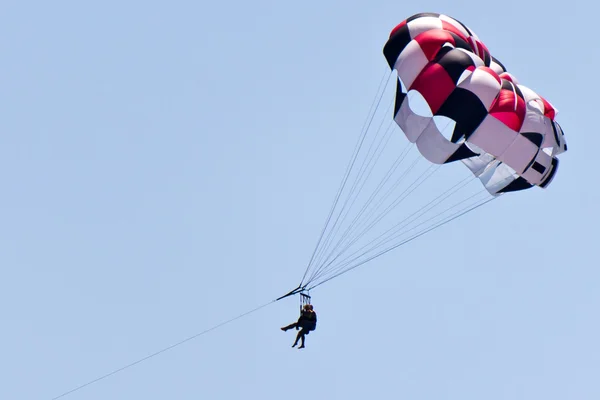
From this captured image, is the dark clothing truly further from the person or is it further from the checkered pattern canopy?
the checkered pattern canopy

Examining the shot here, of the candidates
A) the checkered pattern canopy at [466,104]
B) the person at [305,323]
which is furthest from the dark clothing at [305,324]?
the checkered pattern canopy at [466,104]

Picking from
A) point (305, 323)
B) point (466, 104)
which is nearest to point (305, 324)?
point (305, 323)

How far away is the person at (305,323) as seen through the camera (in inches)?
1507

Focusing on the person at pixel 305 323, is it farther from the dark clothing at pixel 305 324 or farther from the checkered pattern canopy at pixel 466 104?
the checkered pattern canopy at pixel 466 104

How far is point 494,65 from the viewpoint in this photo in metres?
38.9

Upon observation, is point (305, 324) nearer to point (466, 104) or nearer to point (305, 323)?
point (305, 323)

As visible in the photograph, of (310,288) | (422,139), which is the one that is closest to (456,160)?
(422,139)

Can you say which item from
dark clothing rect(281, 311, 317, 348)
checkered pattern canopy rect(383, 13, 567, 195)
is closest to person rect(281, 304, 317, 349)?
dark clothing rect(281, 311, 317, 348)

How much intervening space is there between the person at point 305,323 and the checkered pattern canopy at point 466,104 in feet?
15.4

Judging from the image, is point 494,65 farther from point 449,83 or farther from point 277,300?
point 277,300

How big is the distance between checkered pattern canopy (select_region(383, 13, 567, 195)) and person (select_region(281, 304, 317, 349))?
4.69 metres

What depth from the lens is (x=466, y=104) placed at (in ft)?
121

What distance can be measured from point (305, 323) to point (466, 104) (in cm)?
653

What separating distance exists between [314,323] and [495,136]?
6284 millimetres
